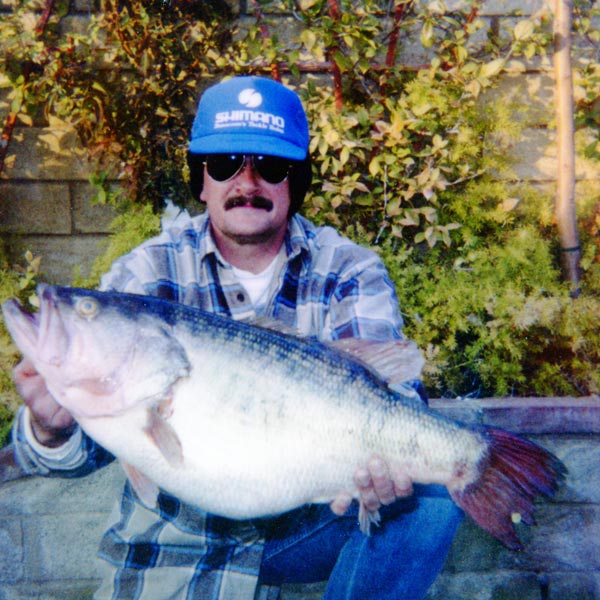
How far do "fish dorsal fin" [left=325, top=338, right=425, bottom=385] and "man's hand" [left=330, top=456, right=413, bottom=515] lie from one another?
289 millimetres

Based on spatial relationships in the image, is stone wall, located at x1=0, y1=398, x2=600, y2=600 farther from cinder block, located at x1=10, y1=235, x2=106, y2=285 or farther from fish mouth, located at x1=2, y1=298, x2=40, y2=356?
cinder block, located at x1=10, y1=235, x2=106, y2=285

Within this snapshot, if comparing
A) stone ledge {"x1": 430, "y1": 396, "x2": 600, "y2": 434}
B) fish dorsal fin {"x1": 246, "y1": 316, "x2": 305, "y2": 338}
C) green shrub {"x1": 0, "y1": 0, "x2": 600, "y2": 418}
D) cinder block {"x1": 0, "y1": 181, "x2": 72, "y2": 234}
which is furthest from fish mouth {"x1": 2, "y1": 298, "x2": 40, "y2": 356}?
cinder block {"x1": 0, "y1": 181, "x2": 72, "y2": 234}

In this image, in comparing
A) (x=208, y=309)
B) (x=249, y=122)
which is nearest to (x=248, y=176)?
(x=249, y=122)

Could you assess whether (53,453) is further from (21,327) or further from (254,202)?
(254,202)

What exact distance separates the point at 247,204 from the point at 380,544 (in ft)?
4.68

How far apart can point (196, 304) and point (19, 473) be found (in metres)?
1.18

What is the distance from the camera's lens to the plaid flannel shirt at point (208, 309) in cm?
220

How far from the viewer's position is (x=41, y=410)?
6.12 ft

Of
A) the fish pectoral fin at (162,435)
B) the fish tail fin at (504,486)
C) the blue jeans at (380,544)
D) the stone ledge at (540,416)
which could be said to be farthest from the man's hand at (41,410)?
the stone ledge at (540,416)

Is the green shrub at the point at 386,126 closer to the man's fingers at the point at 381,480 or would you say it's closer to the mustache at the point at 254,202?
the mustache at the point at 254,202

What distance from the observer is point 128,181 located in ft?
12.6

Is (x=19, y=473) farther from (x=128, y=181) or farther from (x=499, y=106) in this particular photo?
(x=499, y=106)

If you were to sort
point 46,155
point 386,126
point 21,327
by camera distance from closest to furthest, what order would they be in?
point 21,327, point 386,126, point 46,155

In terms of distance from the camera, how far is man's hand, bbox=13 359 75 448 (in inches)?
71.2
